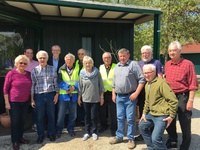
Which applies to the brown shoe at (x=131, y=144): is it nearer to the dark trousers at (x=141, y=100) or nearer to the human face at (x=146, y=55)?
the dark trousers at (x=141, y=100)

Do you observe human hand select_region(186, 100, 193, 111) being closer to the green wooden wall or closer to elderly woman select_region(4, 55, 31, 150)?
elderly woman select_region(4, 55, 31, 150)

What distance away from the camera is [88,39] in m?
7.53

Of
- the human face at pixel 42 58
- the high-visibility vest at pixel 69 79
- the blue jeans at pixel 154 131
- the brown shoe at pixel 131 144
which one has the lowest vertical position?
the brown shoe at pixel 131 144

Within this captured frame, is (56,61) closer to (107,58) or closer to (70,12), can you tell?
(107,58)

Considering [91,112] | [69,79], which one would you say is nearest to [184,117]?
[91,112]

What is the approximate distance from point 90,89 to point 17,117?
1.43 m

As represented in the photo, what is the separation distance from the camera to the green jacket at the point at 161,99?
10.1 ft

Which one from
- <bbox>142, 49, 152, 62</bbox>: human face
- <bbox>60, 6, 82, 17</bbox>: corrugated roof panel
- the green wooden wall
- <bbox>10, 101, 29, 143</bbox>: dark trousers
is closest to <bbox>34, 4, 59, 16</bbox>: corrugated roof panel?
<bbox>60, 6, 82, 17</bbox>: corrugated roof panel

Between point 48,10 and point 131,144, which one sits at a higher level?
point 48,10

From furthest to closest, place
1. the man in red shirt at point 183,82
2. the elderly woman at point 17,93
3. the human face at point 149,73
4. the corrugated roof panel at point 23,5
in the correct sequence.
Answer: the corrugated roof panel at point 23,5, the elderly woman at point 17,93, the man in red shirt at point 183,82, the human face at point 149,73

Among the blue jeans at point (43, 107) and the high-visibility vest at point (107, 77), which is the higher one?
the high-visibility vest at point (107, 77)

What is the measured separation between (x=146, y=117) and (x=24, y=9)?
4.28 metres

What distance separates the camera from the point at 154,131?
127 inches

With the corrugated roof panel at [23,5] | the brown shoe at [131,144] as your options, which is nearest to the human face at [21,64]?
the corrugated roof panel at [23,5]
